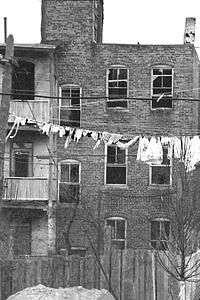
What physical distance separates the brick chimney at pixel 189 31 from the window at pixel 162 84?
84.2 inches

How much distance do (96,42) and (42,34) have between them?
2445 millimetres

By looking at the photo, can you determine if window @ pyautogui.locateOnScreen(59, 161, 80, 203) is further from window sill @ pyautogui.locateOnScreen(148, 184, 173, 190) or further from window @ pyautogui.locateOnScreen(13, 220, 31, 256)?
window sill @ pyautogui.locateOnScreen(148, 184, 173, 190)

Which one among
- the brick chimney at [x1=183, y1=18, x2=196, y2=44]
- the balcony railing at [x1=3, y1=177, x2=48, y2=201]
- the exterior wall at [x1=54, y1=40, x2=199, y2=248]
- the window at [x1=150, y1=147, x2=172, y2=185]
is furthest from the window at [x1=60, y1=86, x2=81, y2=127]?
the brick chimney at [x1=183, y1=18, x2=196, y2=44]

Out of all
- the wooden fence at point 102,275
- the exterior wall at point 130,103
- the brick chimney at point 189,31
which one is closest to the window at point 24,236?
the exterior wall at point 130,103

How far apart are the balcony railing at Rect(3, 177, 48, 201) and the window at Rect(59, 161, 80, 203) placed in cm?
132

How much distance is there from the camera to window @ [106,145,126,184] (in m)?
27.3

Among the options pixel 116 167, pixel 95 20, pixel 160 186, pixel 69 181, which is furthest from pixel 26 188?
pixel 95 20

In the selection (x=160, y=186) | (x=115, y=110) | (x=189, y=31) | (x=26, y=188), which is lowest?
(x=26, y=188)

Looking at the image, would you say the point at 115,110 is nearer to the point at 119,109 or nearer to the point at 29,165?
the point at 119,109

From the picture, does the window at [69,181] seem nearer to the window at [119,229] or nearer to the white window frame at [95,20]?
the window at [119,229]

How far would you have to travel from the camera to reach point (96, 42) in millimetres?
28656

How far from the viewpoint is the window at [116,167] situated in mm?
27328

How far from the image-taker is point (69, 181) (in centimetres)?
2725

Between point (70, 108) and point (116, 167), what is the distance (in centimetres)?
315
